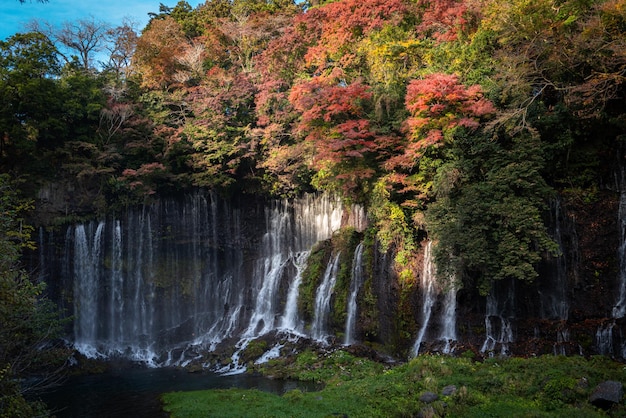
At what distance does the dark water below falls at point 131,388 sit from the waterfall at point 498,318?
6918 millimetres

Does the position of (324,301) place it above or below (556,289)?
below

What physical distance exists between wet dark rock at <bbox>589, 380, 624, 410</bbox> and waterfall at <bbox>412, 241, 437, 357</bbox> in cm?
819

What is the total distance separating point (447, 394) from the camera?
37.3ft

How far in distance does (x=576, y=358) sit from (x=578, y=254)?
4697 millimetres

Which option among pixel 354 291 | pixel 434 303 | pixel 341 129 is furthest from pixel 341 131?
pixel 434 303

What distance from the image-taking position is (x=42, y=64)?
2344 cm

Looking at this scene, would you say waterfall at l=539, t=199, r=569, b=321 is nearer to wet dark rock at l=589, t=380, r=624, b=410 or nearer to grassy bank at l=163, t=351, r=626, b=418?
grassy bank at l=163, t=351, r=626, b=418

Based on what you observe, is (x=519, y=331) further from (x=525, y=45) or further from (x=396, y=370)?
(x=525, y=45)

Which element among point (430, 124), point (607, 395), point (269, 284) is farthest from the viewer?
point (269, 284)

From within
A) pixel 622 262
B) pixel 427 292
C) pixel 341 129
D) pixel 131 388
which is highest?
pixel 341 129

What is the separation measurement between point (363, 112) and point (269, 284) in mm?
11286

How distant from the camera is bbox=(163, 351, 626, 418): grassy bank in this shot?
10227 millimetres

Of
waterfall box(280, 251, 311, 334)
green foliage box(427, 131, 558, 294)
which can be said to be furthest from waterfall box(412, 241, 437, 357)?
waterfall box(280, 251, 311, 334)

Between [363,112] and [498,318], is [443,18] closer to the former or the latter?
[363,112]
